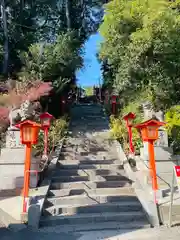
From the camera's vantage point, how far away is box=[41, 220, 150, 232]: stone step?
249 inches

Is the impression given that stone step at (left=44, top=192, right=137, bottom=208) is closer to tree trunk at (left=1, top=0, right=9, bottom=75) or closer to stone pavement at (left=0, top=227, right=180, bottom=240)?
stone pavement at (left=0, top=227, right=180, bottom=240)

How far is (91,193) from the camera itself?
780 cm

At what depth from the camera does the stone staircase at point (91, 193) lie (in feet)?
21.8

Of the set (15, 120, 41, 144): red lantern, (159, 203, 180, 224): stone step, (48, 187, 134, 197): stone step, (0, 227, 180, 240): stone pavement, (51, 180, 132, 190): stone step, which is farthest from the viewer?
(51, 180, 132, 190): stone step

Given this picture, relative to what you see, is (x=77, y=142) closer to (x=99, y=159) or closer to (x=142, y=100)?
(x=99, y=159)

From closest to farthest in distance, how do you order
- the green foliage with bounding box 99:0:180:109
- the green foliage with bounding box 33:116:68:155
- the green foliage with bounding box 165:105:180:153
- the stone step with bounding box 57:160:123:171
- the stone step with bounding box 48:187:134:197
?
the stone step with bounding box 48:187:134:197 → the green foliage with bounding box 165:105:180:153 → the stone step with bounding box 57:160:123:171 → the green foliage with bounding box 33:116:68:155 → the green foliage with bounding box 99:0:180:109

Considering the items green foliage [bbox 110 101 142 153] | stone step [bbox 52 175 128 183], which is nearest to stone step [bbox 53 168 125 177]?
stone step [bbox 52 175 128 183]

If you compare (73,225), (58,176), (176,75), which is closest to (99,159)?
(58,176)

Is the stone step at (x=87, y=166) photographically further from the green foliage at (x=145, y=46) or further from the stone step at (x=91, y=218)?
the green foliage at (x=145, y=46)

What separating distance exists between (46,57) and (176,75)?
5739 mm

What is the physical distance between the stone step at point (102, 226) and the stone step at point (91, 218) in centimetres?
8

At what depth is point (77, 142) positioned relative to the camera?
1168 centimetres

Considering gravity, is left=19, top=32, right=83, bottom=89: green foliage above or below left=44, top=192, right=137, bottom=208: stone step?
above

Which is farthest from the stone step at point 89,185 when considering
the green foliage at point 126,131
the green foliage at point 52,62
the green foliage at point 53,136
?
the green foliage at point 52,62
